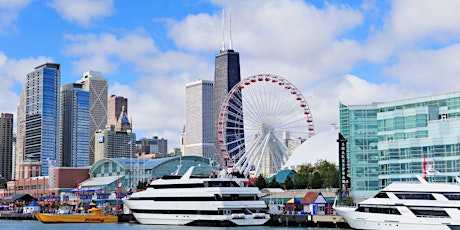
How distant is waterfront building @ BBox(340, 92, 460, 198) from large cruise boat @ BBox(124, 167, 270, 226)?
59.5ft

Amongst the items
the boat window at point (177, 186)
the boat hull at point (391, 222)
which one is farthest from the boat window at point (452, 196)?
the boat window at point (177, 186)

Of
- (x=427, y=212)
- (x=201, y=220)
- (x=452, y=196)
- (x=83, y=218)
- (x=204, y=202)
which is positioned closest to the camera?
(x=452, y=196)

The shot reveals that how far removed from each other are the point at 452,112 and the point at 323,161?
4978cm

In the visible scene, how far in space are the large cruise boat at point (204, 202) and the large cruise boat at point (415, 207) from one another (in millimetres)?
16455

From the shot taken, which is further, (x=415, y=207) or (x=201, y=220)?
(x=201, y=220)

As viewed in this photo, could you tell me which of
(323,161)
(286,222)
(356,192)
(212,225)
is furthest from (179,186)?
(323,161)

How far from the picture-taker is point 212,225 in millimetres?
81875

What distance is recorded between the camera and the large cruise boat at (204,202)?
82.4 meters

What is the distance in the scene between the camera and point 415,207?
227ft

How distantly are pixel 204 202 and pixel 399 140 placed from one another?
2872 cm

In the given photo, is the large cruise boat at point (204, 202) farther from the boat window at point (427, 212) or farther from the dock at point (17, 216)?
the dock at point (17, 216)

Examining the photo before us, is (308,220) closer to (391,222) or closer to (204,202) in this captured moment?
(204,202)

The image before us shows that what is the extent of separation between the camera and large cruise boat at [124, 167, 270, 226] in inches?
3243

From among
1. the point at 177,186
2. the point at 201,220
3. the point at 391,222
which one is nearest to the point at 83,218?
the point at 177,186
